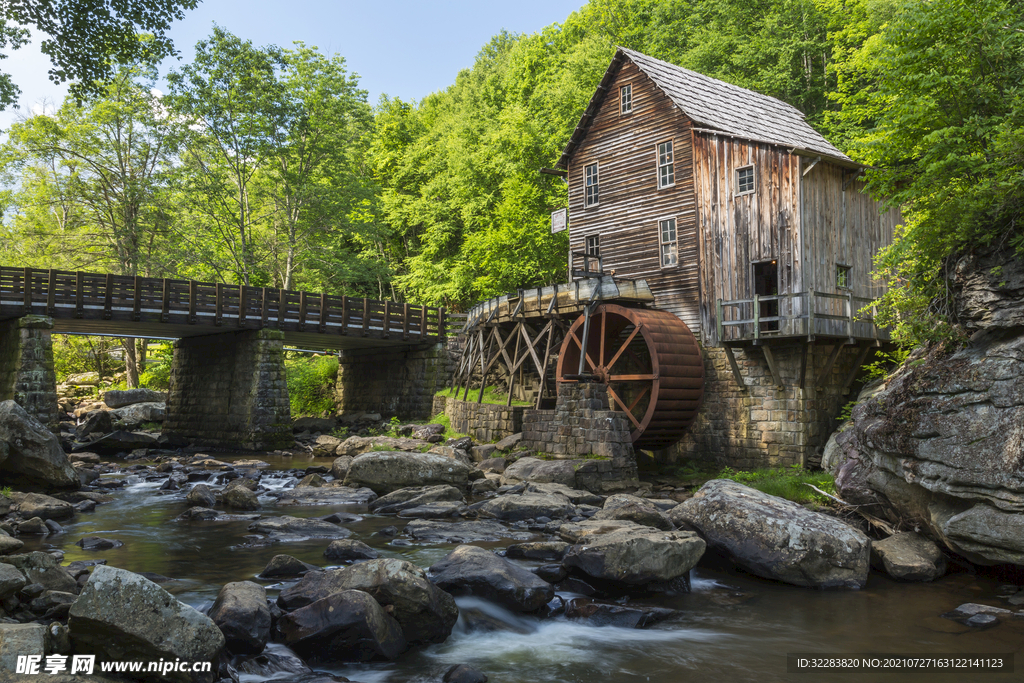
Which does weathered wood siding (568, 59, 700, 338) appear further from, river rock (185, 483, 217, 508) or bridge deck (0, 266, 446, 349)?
river rock (185, 483, 217, 508)

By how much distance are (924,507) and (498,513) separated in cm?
566

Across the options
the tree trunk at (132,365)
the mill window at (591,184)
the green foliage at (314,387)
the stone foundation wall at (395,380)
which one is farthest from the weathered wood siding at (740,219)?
the tree trunk at (132,365)

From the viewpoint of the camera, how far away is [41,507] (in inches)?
399

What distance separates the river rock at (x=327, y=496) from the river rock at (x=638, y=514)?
4.47 meters

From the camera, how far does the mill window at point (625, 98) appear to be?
1884 cm

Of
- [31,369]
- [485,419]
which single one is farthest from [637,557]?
[31,369]

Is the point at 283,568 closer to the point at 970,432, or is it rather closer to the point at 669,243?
the point at 970,432

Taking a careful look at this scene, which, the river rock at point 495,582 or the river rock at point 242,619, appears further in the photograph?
the river rock at point 495,582

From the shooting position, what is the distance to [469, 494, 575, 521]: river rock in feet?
34.7

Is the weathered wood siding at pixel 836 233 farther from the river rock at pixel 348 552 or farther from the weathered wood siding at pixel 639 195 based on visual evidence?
the river rock at pixel 348 552

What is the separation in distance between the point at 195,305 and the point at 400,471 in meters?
11.6

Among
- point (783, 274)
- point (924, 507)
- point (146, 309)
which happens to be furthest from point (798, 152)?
point (146, 309)

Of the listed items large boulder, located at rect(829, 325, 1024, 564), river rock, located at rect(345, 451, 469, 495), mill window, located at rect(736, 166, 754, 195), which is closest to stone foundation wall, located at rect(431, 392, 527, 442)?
river rock, located at rect(345, 451, 469, 495)

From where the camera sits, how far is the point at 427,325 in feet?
88.0
